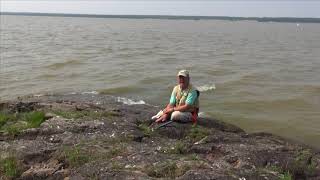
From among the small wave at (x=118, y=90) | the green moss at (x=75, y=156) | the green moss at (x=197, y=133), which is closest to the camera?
the green moss at (x=75, y=156)

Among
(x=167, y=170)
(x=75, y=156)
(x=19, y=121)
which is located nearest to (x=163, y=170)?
(x=167, y=170)

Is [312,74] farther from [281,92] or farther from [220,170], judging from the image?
[220,170]

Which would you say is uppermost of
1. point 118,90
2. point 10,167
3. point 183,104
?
point 183,104

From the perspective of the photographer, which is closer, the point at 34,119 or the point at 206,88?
the point at 34,119

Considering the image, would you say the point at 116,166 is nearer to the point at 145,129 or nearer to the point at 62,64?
the point at 145,129

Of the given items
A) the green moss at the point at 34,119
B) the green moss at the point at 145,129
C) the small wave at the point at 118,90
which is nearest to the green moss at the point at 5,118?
the green moss at the point at 34,119

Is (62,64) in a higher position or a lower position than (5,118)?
lower

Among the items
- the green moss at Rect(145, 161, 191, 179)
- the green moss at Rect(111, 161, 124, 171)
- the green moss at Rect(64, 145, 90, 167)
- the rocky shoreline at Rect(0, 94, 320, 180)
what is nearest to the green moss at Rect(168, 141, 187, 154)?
the rocky shoreline at Rect(0, 94, 320, 180)

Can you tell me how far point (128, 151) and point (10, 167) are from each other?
2.11 m

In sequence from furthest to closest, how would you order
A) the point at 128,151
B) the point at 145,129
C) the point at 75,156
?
the point at 145,129 < the point at 128,151 < the point at 75,156

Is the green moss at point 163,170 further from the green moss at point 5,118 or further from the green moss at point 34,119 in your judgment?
the green moss at point 5,118

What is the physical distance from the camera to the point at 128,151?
30.1ft

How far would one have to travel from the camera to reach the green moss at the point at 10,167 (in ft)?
28.0

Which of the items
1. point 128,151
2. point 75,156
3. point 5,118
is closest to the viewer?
point 75,156
